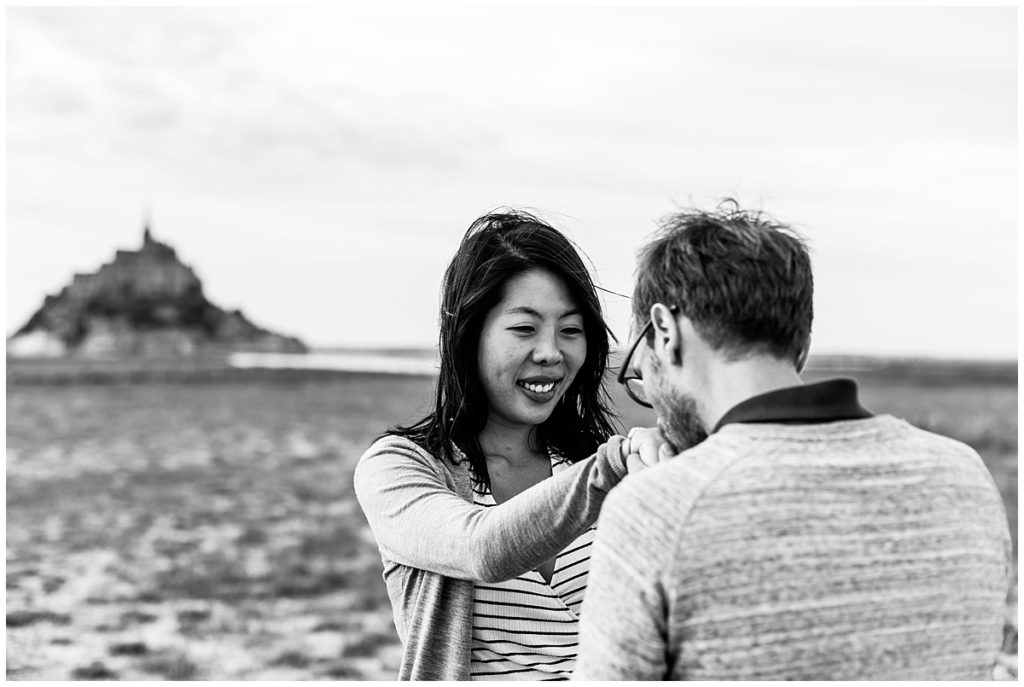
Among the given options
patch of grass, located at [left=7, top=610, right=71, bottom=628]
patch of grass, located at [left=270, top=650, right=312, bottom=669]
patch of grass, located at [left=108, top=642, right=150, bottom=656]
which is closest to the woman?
patch of grass, located at [left=270, top=650, right=312, bottom=669]

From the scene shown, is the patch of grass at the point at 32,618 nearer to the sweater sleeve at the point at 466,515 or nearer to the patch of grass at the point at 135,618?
the patch of grass at the point at 135,618

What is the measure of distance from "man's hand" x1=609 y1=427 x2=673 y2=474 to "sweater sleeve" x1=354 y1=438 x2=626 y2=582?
0.04 metres

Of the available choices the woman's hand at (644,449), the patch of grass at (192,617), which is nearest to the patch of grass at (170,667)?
the patch of grass at (192,617)

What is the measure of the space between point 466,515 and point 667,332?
0.87 metres

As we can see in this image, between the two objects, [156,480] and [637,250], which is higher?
[637,250]

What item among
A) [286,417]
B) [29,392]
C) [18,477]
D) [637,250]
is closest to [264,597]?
[637,250]

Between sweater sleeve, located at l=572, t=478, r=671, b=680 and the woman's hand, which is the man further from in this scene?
the woman's hand

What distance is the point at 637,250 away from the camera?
7.45 feet

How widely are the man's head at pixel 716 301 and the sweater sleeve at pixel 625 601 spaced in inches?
13.9

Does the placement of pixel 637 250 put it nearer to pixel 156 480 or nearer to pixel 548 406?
pixel 548 406

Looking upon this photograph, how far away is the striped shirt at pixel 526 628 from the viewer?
9.54ft

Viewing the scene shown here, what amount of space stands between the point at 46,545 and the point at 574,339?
35.7 ft

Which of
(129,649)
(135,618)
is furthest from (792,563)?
(135,618)

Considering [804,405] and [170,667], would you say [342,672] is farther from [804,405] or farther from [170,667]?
[804,405]
